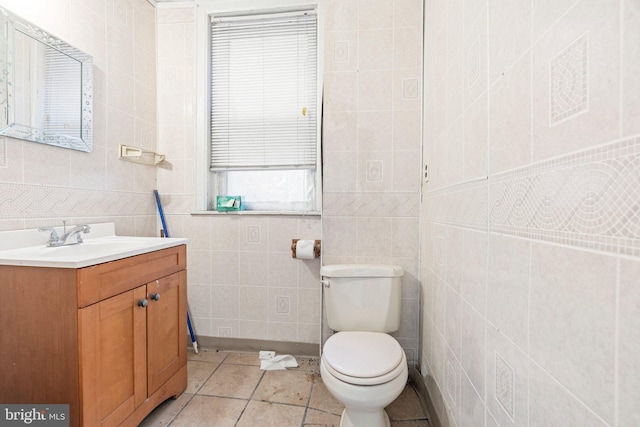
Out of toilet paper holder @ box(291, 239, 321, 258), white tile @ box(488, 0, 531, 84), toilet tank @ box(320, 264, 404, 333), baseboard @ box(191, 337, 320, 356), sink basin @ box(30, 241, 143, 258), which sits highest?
white tile @ box(488, 0, 531, 84)

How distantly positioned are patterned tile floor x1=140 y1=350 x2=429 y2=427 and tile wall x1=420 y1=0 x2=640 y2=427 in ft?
1.71

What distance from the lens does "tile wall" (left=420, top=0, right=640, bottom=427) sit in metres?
0.37

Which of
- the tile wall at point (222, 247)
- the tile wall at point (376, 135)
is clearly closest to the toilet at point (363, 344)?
the tile wall at point (376, 135)

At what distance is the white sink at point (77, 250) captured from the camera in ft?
3.05

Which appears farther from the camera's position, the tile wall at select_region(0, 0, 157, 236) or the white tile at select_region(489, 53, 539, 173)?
the tile wall at select_region(0, 0, 157, 236)

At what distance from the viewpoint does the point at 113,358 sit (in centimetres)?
106

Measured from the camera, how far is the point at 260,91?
6.57ft

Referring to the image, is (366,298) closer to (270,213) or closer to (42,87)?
(270,213)

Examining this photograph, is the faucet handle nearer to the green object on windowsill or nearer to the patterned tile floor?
the green object on windowsill

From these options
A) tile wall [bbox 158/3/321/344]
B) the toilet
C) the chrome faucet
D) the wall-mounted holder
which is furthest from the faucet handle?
the toilet

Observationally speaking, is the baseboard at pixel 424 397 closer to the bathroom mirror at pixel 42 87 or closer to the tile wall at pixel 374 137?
the tile wall at pixel 374 137

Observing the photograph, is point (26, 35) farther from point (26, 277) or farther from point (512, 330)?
point (512, 330)

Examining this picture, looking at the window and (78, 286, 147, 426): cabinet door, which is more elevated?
the window

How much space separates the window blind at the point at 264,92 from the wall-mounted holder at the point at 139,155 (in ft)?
1.27
